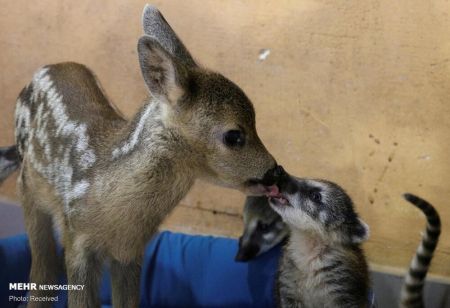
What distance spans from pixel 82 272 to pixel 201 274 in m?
0.94

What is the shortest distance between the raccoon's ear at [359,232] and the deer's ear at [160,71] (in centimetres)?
88

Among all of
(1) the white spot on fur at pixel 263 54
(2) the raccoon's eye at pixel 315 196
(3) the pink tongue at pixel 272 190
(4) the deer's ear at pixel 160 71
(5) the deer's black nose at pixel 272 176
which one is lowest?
(2) the raccoon's eye at pixel 315 196

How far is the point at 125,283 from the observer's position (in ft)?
5.28

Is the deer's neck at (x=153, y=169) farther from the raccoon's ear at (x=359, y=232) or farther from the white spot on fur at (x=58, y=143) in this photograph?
the raccoon's ear at (x=359, y=232)

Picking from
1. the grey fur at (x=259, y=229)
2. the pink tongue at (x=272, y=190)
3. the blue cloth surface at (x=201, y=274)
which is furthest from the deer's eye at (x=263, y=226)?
the pink tongue at (x=272, y=190)

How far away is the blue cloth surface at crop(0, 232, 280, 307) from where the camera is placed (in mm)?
2260

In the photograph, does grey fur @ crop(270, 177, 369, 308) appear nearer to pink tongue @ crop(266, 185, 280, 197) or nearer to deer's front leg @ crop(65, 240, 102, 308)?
pink tongue @ crop(266, 185, 280, 197)

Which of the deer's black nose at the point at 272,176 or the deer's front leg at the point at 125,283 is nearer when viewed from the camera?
the deer's black nose at the point at 272,176

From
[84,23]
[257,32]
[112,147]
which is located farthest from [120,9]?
[112,147]

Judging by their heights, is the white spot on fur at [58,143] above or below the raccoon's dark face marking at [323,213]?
above

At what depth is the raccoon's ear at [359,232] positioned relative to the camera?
1.92 meters

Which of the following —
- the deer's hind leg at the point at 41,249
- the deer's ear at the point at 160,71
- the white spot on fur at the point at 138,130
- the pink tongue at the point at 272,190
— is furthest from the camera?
the deer's hind leg at the point at 41,249

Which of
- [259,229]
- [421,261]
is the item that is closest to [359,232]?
[421,261]

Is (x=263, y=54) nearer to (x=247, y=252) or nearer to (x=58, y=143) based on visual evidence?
(x=247, y=252)
